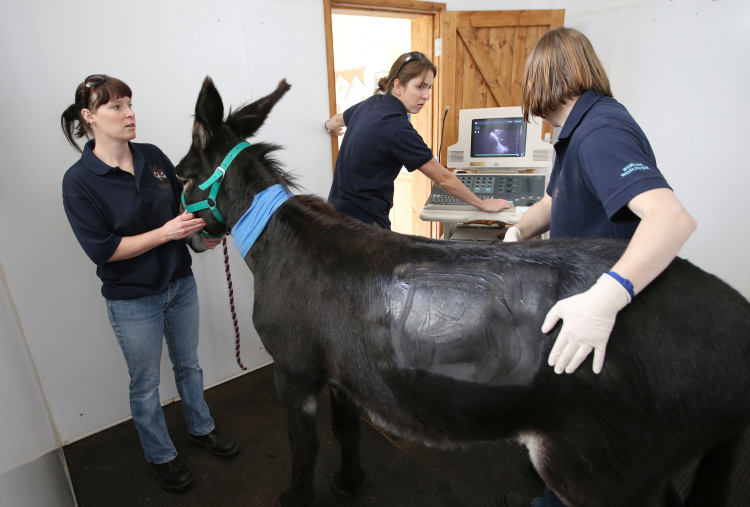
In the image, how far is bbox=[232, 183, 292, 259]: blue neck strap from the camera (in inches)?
62.1

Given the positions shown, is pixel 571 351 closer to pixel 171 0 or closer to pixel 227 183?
pixel 227 183

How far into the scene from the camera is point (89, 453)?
2449 millimetres

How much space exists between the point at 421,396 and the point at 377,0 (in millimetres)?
3238

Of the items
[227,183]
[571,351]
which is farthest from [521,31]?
[571,351]

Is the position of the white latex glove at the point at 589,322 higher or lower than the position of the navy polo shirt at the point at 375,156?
lower

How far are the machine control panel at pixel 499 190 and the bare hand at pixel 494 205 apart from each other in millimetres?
154

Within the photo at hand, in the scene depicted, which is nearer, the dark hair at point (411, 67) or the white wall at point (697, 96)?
the dark hair at point (411, 67)

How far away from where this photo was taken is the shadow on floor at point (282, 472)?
81.0 inches

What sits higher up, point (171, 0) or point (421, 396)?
point (171, 0)

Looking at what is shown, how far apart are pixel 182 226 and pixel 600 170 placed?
5.26ft

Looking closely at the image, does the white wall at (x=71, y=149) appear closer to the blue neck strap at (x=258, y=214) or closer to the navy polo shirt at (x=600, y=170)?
the blue neck strap at (x=258, y=214)

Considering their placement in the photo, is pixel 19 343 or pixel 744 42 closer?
pixel 19 343

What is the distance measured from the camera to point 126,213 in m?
1.81

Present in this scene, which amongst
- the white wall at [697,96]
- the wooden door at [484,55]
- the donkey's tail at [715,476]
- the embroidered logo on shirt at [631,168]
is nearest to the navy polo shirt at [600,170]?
the embroidered logo on shirt at [631,168]
